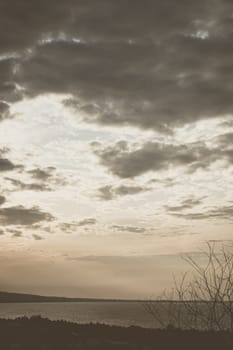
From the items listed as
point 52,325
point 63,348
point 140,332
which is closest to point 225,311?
point 63,348

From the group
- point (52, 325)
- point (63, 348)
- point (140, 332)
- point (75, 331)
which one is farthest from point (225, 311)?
point (52, 325)

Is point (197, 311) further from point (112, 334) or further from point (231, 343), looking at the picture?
point (112, 334)

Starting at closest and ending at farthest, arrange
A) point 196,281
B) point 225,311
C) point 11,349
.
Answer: point 225,311 → point 196,281 → point 11,349

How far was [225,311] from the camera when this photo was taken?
47.9ft

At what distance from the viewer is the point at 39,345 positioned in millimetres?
19891

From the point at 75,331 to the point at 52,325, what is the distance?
2.09m

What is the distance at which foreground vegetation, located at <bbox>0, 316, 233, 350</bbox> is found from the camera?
64.8ft

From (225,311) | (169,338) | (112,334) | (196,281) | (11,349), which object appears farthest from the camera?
(112,334)

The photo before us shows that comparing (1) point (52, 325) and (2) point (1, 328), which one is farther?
(1) point (52, 325)

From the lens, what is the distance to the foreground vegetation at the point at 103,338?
19750 millimetres

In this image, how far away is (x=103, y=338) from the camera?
911 inches

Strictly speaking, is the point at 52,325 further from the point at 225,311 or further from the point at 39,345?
the point at 225,311

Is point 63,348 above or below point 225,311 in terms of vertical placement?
below

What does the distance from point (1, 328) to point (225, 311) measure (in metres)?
13.7
